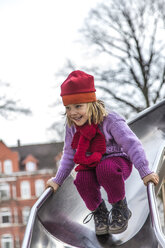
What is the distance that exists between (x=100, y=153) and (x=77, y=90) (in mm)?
385

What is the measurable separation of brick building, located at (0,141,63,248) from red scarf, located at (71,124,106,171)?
26.3 meters

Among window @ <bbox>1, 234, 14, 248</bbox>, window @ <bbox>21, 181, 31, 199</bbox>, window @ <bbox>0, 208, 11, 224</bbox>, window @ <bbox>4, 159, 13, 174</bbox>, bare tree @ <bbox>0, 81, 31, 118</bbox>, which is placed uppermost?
bare tree @ <bbox>0, 81, 31, 118</bbox>

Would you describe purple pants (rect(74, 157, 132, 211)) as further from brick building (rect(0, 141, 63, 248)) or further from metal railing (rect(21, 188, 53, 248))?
brick building (rect(0, 141, 63, 248))

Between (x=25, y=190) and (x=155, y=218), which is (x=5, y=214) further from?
(x=155, y=218)

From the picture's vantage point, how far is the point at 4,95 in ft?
49.4

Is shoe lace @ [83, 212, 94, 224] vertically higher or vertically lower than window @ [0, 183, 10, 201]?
higher

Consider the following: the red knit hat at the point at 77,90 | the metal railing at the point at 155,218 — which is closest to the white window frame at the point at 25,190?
the red knit hat at the point at 77,90

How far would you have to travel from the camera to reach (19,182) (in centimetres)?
3083

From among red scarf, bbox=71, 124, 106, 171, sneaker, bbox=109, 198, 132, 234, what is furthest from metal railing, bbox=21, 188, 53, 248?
sneaker, bbox=109, 198, 132, 234

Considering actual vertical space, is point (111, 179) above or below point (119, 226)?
above

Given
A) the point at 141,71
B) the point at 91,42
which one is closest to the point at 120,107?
the point at 141,71

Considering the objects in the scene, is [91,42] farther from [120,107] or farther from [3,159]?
[3,159]

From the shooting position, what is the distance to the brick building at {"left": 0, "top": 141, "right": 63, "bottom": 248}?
29.6 m

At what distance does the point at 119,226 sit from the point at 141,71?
38.5 ft
